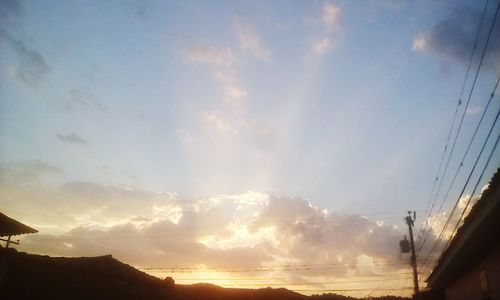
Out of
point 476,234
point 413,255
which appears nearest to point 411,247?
point 413,255

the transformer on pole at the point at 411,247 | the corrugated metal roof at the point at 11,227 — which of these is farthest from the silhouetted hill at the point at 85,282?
the transformer on pole at the point at 411,247

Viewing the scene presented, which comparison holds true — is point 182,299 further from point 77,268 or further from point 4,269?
point 4,269

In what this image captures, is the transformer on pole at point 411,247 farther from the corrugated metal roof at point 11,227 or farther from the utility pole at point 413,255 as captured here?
the corrugated metal roof at point 11,227

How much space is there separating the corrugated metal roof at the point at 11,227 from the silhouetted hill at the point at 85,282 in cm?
579

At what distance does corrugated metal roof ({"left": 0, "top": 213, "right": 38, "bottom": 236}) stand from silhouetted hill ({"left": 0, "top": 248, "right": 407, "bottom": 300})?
228 inches

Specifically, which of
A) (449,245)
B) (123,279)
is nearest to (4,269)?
(123,279)

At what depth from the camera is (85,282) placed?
27672 mm

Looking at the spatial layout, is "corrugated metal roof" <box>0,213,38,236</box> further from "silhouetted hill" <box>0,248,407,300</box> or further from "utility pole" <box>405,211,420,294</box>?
"utility pole" <box>405,211,420,294</box>

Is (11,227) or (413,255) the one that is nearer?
(11,227)

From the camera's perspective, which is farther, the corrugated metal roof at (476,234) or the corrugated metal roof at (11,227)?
the corrugated metal roof at (11,227)

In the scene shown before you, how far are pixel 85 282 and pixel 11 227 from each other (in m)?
14.3

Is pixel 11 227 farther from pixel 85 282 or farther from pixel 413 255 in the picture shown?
pixel 413 255

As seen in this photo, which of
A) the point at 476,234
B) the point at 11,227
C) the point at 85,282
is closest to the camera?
the point at 476,234

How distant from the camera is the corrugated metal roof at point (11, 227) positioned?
15279 millimetres
